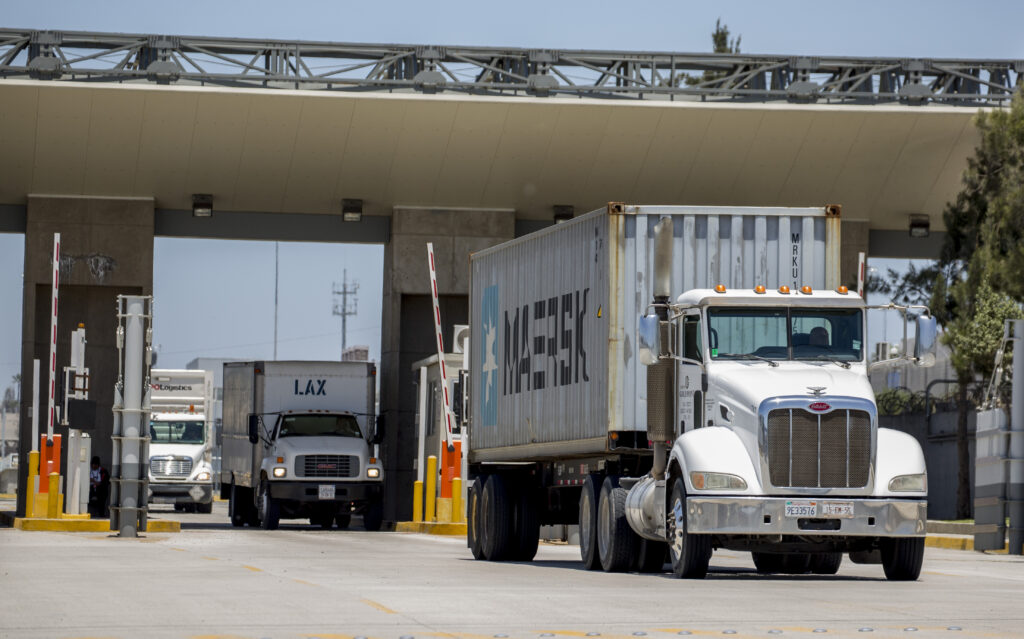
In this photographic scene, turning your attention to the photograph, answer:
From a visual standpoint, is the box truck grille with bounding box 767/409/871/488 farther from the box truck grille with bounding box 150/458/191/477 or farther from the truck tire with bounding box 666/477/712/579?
the box truck grille with bounding box 150/458/191/477

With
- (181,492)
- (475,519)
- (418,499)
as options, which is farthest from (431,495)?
(181,492)

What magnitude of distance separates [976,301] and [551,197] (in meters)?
10.1

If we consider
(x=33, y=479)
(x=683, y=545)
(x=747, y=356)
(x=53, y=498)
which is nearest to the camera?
(x=683, y=545)

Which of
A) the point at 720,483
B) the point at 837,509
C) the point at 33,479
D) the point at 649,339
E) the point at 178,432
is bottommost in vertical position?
the point at 33,479

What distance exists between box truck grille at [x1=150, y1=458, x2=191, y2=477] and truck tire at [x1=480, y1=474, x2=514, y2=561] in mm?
30643

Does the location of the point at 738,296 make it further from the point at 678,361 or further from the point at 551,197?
the point at 551,197

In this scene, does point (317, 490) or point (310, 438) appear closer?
point (317, 490)

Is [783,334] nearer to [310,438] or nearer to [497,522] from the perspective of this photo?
[497,522]

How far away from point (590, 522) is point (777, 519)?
136 inches

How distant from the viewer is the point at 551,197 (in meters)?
42.2

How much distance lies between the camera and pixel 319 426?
38750 mm

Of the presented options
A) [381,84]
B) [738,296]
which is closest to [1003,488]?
[738,296]

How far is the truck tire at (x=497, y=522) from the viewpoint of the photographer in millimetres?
22984

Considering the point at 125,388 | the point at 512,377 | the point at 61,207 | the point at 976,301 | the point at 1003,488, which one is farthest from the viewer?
the point at 61,207
